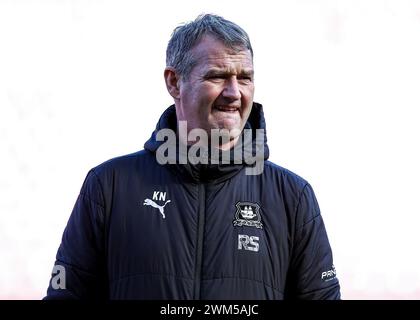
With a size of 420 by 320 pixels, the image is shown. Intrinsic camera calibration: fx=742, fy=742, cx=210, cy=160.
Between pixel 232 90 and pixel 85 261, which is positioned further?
pixel 85 261

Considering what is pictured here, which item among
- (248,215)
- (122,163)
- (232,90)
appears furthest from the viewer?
(122,163)

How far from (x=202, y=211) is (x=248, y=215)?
10.8 inches

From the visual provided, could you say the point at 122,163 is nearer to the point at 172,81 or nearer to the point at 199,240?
the point at 172,81

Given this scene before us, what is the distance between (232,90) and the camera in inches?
166

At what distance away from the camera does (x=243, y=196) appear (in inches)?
Result: 173

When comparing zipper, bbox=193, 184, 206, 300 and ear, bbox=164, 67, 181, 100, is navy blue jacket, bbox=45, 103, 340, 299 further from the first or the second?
ear, bbox=164, 67, 181, 100

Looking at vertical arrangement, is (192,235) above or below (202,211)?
below

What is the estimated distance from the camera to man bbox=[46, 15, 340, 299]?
165 inches

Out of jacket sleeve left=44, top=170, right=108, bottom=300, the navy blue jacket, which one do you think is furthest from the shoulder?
jacket sleeve left=44, top=170, right=108, bottom=300

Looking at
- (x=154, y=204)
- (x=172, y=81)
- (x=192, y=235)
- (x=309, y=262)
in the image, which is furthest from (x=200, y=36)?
(x=309, y=262)

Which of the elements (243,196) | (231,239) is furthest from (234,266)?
(243,196)
